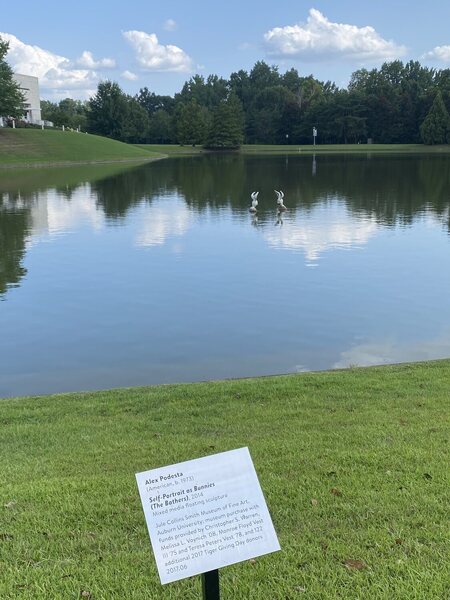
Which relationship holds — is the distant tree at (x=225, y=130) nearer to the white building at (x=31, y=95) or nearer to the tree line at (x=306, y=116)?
the tree line at (x=306, y=116)

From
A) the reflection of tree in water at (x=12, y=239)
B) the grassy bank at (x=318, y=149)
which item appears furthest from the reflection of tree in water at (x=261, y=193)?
the grassy bank at (x=318, y=149)

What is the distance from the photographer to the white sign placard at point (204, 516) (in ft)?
7.17

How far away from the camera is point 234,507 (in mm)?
2273

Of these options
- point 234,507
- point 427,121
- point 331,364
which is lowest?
point 331,364

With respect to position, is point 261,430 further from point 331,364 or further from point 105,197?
point 105,197

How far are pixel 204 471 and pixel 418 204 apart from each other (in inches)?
1068

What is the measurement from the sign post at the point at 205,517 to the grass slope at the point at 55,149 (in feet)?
192

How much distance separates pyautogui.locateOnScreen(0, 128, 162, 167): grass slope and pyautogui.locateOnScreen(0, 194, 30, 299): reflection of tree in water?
1206 inches

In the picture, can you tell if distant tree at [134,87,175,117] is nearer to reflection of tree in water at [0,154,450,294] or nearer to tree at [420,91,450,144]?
tree at [420,91,450,144]

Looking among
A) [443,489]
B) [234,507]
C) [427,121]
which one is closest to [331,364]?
[443,489]

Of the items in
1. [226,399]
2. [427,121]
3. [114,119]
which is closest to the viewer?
[226,399]

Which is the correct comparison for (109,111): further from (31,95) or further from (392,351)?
(392,351)

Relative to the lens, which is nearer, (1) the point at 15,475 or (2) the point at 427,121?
(1) the point at 15,475

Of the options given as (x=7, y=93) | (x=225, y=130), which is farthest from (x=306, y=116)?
(x=7, y=93)
